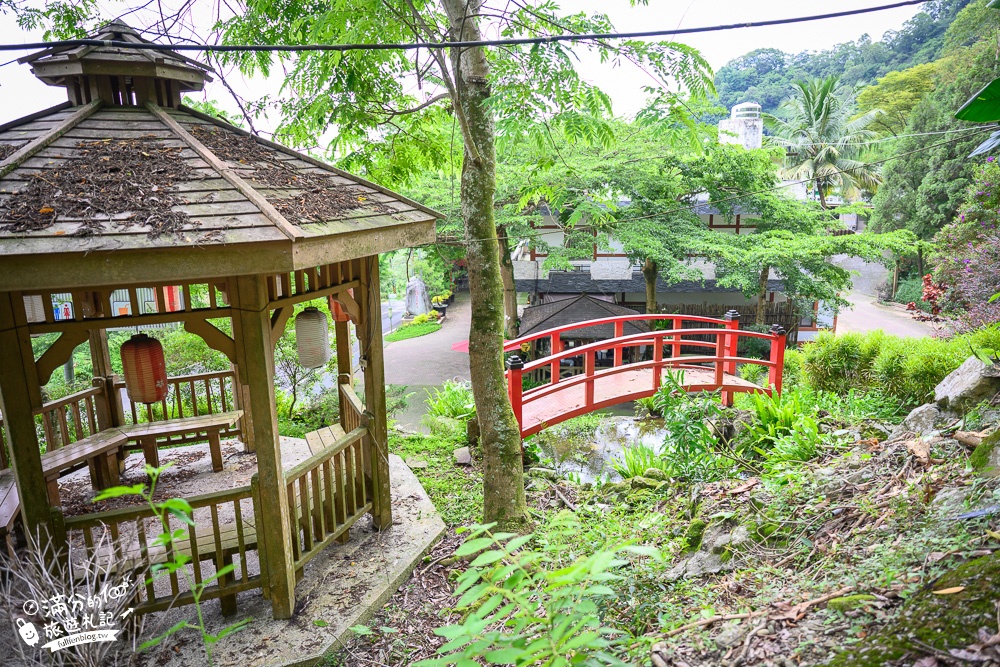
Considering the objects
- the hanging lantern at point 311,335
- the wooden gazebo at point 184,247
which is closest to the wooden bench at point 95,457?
the wooden gazebo at point 184,247

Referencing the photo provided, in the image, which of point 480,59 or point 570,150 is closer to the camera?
point 480,59

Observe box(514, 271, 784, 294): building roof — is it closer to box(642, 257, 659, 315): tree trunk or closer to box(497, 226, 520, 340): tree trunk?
box(642, 257, 659, 315): tree trunk

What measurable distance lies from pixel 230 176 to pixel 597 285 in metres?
15.5

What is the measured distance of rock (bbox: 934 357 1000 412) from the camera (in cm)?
439

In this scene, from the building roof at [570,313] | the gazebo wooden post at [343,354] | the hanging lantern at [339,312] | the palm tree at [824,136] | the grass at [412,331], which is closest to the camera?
the hanging lantern at [339,312]

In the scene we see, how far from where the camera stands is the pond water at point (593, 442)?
746 cm

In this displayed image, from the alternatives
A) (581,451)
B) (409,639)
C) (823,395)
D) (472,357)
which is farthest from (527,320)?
(409,639)

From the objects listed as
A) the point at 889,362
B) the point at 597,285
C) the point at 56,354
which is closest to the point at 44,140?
the point at 56,354

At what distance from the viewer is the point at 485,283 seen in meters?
5.11

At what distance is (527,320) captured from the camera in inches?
593

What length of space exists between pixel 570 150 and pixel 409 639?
1161cm

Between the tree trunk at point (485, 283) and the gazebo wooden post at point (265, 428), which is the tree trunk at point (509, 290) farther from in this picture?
the gazebo wooden post at point (265, 428)

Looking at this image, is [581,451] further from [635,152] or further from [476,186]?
[635,152]

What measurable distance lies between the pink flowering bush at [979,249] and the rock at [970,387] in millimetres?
3544
